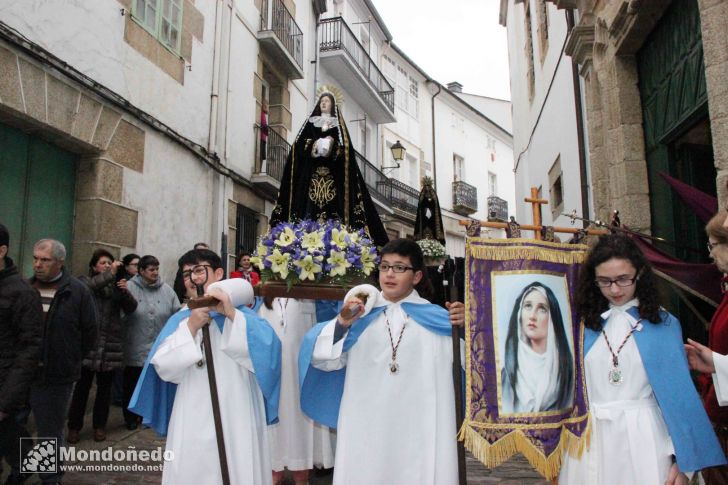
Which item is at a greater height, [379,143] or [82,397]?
[379,143]

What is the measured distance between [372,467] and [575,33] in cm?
520

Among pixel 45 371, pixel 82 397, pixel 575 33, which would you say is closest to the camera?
pixel 45 371

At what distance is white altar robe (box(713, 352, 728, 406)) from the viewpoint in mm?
2393

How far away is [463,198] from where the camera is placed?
967 inches

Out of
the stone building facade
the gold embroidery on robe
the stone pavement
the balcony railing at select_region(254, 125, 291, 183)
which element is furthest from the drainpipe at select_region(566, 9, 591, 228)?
the balcony railing at select_region(254, 125, 291, 183)

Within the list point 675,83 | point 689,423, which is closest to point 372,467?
point 689,423

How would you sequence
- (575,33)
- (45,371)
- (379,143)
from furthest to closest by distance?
1. (379,143)
2. (575,33)
3. (45,371)

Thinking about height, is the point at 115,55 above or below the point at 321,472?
above

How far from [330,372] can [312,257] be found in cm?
74

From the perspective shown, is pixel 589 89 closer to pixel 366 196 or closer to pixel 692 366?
pixel 366 196

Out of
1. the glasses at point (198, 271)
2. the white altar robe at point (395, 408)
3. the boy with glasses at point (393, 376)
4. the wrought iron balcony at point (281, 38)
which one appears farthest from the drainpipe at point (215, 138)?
the white altar robe at point (395, 408)

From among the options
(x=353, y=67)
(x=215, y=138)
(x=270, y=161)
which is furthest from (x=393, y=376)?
(x=353, y=67)

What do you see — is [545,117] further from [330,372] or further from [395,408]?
[395,408]

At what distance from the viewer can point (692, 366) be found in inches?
100
